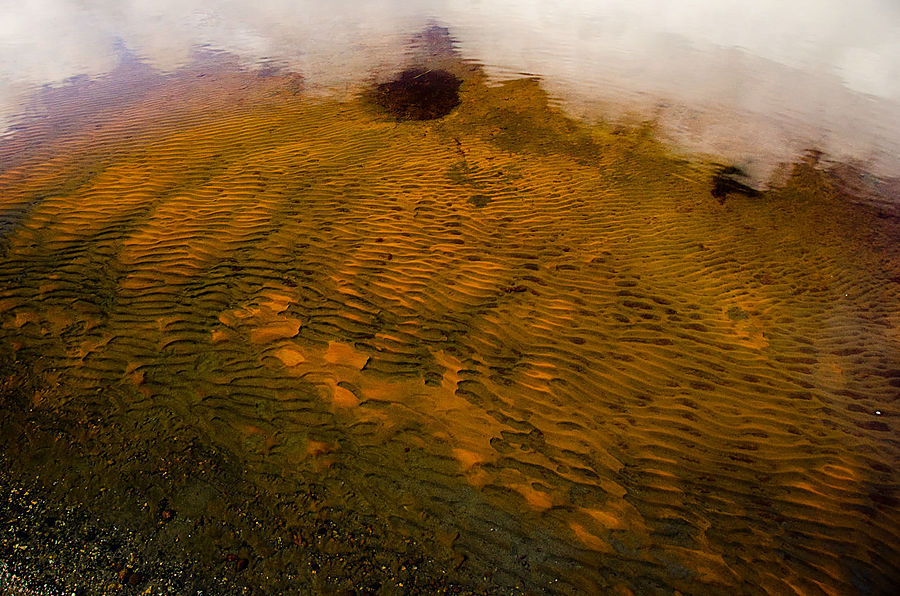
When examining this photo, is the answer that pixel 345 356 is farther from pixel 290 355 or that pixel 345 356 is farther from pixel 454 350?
pixel 454 350

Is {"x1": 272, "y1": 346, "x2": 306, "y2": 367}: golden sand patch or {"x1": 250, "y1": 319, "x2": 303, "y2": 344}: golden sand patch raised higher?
{"x1": 250, "y1": 319, "x2": 303, "y2": 344}: golden sand patch

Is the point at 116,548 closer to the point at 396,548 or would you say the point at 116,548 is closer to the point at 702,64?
the point at 396,548

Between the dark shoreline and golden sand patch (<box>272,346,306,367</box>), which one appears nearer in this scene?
the dark shoreline

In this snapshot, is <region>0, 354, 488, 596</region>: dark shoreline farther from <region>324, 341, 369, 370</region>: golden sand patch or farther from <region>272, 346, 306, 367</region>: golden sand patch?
<region>324, 341, 369, 370</region>: golden sand patch

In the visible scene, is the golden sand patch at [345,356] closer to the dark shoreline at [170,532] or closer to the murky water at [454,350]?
the murky water at [454,350]

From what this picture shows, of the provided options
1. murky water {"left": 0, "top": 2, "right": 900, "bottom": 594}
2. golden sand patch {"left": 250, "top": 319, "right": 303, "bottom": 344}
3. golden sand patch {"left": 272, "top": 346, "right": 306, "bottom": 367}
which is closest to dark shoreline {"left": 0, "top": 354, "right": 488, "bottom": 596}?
murky water {"left": 0, "top": 2, "right": 900, "bottom": 594}

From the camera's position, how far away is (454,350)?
6035mm

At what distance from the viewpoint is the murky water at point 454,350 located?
418cm

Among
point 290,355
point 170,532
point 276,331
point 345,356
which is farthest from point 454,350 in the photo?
point 170,532

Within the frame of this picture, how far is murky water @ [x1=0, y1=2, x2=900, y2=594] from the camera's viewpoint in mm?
4176

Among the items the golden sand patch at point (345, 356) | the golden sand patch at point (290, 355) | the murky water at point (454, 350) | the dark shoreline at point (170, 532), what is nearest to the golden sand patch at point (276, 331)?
the murky water at point (454, 350)

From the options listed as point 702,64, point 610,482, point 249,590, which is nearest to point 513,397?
point 610,482

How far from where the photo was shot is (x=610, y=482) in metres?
4.68

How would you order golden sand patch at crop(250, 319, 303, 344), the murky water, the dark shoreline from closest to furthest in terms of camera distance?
1. the dark shoreline
2. the murky water
3. golden sand patch at crop(250, 319, 303, 344)
